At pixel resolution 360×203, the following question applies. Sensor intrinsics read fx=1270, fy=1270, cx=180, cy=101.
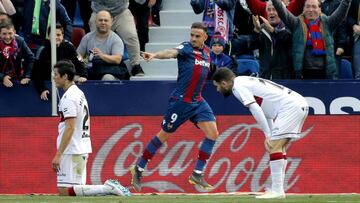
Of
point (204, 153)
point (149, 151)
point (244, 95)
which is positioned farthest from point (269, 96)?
point (149, 151)

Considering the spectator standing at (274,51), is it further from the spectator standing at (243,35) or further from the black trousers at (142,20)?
the black trousers at (142,20)

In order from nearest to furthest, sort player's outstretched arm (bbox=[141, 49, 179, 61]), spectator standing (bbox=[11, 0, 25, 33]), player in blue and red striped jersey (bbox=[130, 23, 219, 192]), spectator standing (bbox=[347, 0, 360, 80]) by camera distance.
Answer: player's outstretched arm (bbox=[141, 49, 179, 61]), player in blue and red striped jersey (bbox=[130, 23, 219, 192]), spectator standing (bbox=[347, 0, 360, 80]), spectator standing (bbox=[11, 0, 25, 33])

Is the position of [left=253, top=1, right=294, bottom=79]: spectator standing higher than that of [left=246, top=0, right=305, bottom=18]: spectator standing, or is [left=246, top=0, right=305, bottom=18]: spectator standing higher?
[left=246, top=0, right=305, bottom=18]: spectator standing

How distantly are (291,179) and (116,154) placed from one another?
269 cm

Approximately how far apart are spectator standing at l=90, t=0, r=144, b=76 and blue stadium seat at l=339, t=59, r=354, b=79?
10.1ft

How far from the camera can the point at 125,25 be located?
19.9 meters

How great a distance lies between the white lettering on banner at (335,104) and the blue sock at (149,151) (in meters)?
2.55

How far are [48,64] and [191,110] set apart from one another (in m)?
2.48

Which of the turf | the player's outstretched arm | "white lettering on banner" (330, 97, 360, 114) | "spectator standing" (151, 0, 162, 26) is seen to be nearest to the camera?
the turf

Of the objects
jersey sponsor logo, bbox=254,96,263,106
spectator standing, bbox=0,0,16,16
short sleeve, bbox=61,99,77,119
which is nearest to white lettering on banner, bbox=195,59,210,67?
jersey sponsor logo, bbox=254,96,263,106

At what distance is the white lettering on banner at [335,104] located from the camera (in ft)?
62.4

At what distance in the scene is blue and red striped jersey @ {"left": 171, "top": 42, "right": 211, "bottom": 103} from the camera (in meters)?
18.0

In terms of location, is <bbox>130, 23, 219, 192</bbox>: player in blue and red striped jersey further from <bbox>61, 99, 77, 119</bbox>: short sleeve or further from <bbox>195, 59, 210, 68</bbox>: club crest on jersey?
<bbox>61, 99, 77, 119</bbox>: short sleeve

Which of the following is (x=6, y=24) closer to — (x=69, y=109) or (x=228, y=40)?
(x=228, y=40)
